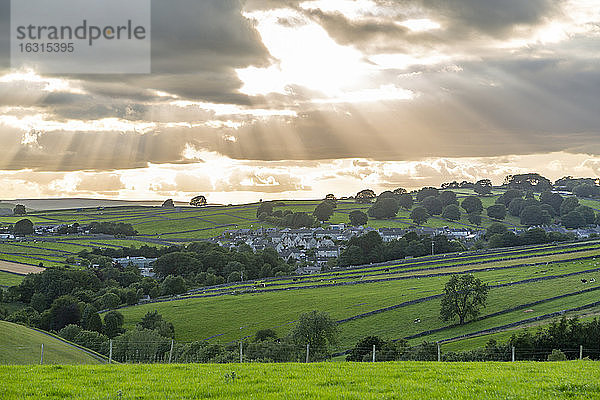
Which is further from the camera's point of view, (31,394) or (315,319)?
(315,319)

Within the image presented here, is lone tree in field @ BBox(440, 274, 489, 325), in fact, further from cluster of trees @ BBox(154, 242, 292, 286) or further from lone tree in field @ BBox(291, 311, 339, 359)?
cluster of trees @ BBox(154, 242, 292, 286)

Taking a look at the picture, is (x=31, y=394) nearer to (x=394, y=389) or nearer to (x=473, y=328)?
(x=394, y=389)

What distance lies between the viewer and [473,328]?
72.2 meters

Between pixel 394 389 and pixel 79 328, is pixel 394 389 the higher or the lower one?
the higher one

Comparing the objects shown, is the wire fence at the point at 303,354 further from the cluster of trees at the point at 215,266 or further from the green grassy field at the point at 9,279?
the cluster of trees at the point at 215,266

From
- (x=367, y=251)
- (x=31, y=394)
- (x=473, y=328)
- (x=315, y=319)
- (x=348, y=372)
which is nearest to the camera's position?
(x=31, y=394)

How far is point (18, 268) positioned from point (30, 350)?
98635 mm

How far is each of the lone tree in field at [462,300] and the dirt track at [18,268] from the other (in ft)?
314

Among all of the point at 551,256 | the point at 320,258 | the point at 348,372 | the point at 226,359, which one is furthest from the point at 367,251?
the point at 348,372

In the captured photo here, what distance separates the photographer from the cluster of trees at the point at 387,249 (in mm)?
145500

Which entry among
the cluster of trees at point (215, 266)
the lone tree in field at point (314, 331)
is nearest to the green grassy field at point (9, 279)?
the cluster of trees at point (215, 266)

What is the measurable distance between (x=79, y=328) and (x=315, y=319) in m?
43.2

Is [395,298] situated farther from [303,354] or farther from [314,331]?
[303,354]

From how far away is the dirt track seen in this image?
128 meters
